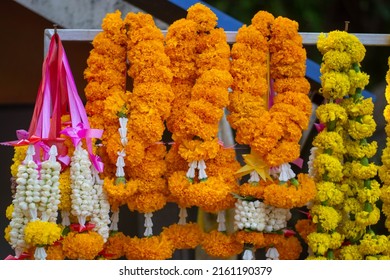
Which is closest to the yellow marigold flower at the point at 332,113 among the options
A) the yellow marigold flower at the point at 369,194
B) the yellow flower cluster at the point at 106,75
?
the yellow marigold flower at the point at 369,194

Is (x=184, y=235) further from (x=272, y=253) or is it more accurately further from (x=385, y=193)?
(x=385, y=193)

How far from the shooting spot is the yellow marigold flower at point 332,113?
7.43ft

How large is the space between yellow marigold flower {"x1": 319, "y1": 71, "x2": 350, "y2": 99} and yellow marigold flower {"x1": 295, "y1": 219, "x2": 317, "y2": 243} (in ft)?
1.41

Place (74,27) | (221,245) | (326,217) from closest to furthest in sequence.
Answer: (326,217), (221,245), (74,27)

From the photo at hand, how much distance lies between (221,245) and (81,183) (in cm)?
47

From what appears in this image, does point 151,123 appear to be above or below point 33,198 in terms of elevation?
above

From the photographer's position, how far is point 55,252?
2.28 meters

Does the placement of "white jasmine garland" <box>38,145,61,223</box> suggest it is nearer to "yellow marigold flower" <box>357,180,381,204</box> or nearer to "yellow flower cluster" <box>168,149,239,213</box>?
"yellow flower cluster" <box>168,149,239,213</box>

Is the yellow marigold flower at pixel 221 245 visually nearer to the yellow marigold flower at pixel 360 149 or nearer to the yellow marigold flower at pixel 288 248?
the yellow marigold flower at pixel 288 248

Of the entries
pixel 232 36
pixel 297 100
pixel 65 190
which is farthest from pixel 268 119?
pixel 65 190
